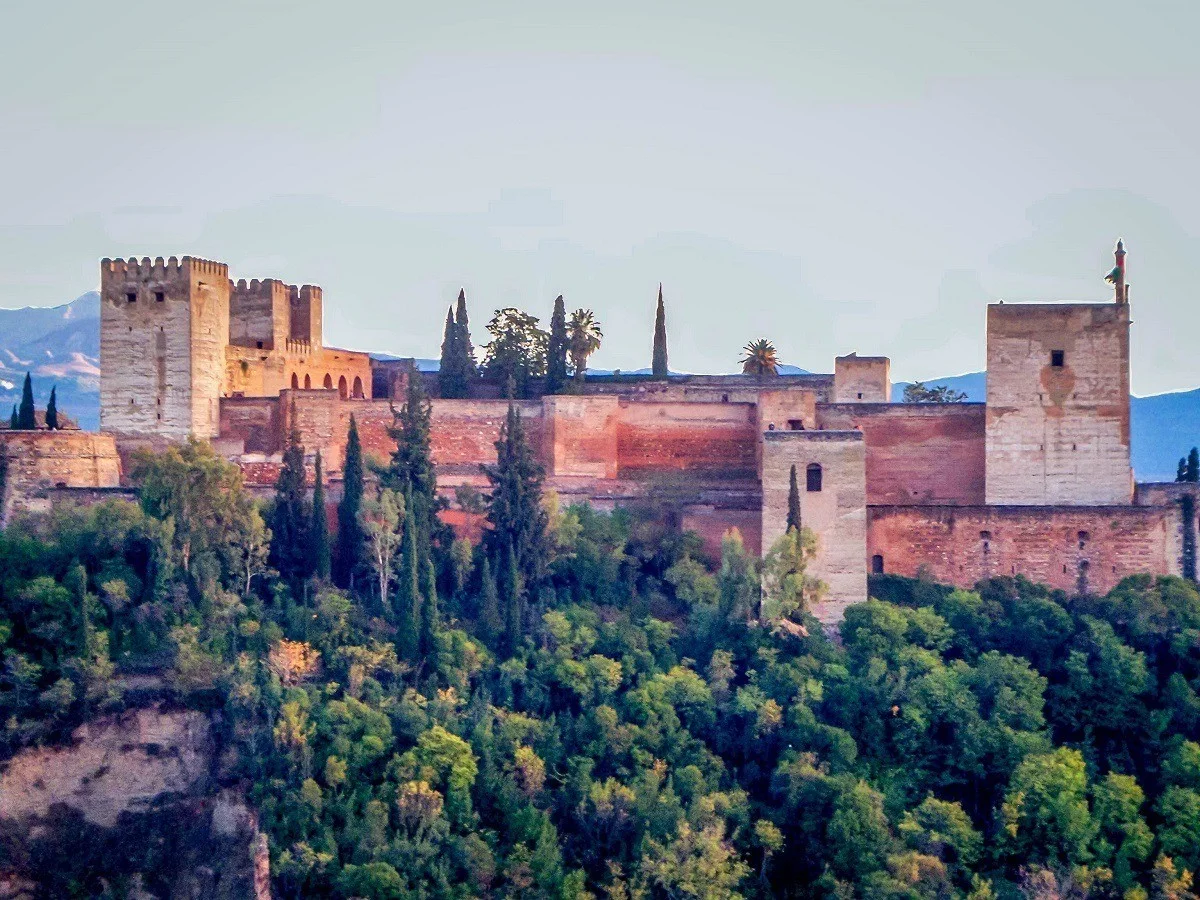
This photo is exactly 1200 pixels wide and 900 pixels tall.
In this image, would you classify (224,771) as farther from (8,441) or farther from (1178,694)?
(1178,694)

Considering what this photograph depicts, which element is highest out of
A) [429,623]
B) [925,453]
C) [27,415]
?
[27,415]

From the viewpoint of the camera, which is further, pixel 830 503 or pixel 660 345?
pixel 660 345

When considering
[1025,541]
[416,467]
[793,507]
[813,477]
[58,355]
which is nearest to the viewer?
[793,507]

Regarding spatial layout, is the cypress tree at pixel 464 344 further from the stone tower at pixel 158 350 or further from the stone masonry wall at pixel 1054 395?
the stone masonry wall at pixel 1054 395

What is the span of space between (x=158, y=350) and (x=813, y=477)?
1014 cm

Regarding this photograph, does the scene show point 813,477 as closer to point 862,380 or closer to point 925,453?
point 925,453

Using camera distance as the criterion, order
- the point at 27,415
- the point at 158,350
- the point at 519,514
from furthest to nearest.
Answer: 1. the point at 27,415
2. the point at 158,350
3. the point at 519,514

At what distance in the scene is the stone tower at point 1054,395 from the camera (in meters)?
27.8

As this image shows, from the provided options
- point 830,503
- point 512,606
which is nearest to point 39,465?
point 512,606

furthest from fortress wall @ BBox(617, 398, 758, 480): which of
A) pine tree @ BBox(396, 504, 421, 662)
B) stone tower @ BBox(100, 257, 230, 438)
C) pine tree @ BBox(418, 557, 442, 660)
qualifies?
stone tower @ BBox(100, 257, 230, 438)

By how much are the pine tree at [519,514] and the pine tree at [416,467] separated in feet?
2.78

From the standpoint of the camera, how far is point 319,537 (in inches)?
1049

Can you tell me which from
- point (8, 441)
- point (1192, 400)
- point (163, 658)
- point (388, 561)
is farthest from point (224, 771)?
point (1192, 400)

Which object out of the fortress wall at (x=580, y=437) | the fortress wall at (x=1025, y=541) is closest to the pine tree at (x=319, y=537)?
the fortress wall at (x=580, y=437)
